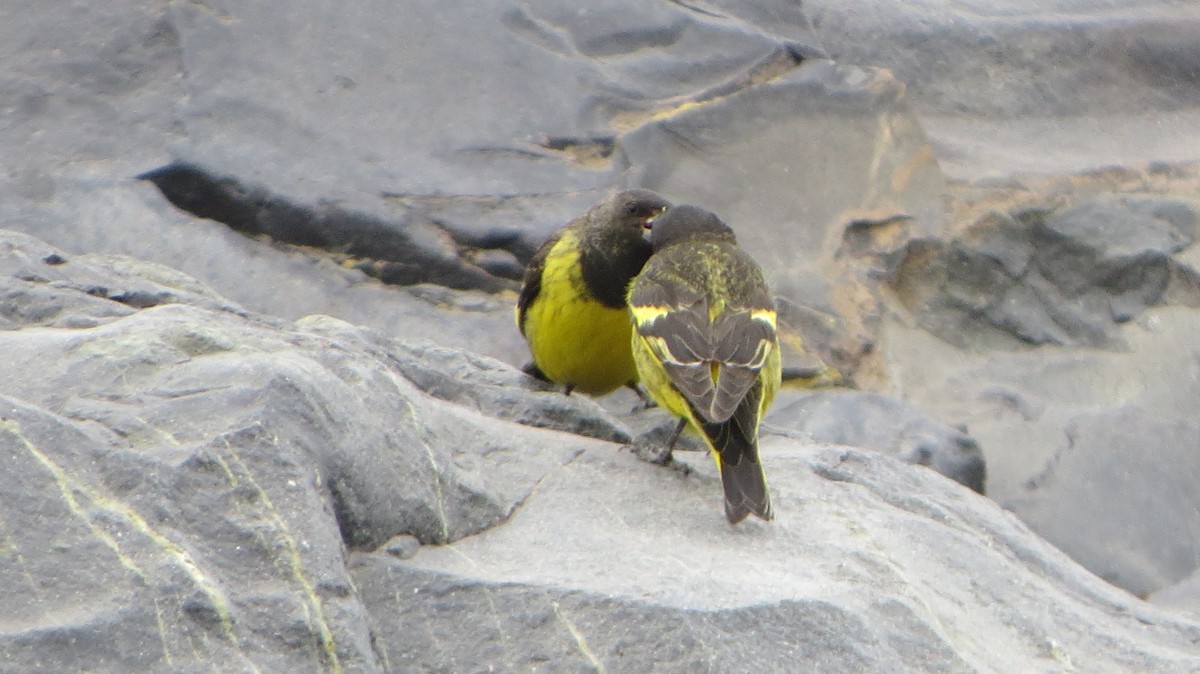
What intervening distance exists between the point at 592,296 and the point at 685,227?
550 mm

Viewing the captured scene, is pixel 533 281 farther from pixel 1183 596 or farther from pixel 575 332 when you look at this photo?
pixel 1183 596

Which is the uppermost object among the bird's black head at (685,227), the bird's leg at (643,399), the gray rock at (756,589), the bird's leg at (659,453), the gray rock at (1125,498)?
the bird's black head at (685,227)

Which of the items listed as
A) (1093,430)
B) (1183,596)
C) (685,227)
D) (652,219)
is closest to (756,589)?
(685,227)

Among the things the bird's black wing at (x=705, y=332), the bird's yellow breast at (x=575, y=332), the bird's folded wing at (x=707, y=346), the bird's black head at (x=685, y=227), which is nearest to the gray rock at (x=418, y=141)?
the bird's yellow breast at (x=575, y=332)

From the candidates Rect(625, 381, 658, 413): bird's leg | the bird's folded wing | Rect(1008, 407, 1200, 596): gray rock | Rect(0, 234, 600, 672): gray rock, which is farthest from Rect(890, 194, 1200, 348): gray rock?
Rect(0, 234, 600, 672): gray rock

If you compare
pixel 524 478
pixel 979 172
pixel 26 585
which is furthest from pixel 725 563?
pixel 979 172

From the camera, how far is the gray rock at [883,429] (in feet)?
25.3

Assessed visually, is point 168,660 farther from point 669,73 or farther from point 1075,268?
point 1075,268

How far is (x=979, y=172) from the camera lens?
31.5 feet

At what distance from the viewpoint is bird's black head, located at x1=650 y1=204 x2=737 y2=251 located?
6418mm

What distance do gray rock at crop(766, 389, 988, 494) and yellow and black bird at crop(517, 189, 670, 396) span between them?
1117mm

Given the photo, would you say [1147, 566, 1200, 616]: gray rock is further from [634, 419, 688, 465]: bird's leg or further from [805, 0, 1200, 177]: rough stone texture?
[805, 0, 1200, 177]: rough stone texture

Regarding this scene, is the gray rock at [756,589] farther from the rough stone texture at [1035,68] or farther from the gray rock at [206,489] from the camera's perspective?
the rough stone texture at [1035,68]

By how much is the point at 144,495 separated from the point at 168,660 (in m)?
0.46
